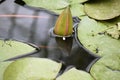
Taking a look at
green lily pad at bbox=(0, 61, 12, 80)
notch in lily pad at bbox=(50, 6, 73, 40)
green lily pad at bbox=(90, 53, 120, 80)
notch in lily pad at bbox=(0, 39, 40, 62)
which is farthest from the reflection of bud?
green lily pad at bbox=(0, 61, 12, 80)

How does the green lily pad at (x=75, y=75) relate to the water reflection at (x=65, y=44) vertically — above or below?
below

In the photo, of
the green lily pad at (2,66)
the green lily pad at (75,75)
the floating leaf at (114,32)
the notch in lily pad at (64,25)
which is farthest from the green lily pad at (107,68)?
the green lily pad at (2,66)

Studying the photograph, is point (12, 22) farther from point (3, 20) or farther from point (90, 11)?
point (90, 11)

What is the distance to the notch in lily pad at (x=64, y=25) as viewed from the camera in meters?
1.78

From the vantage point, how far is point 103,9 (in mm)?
1960

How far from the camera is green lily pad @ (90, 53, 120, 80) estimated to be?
59.8 inches

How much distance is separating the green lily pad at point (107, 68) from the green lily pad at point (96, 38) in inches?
2.6

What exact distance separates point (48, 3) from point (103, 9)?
0.39 meters

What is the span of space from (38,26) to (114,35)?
0.50 metres

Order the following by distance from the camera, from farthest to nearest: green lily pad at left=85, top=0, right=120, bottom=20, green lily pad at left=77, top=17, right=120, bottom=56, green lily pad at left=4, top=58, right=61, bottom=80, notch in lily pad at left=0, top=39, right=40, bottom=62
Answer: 1. green lily pad at left=85, top=0, right=120, bottom=20
2. green lily pad at left=77, top=17, right=120, bottom=56
3. notch in lily pad at left=0, top=39, right=40, bottom=62
4. green lily pad at left=4, top=58, right=61, bottom=80

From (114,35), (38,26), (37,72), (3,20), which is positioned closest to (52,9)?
(38,26)

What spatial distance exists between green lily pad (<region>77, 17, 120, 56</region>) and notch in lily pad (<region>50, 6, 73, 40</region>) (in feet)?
0.24

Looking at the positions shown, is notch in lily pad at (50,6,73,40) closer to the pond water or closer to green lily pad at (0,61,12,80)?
the pond water

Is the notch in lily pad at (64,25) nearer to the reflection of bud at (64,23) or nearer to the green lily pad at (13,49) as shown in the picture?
the reflection of bud at (64,23)
